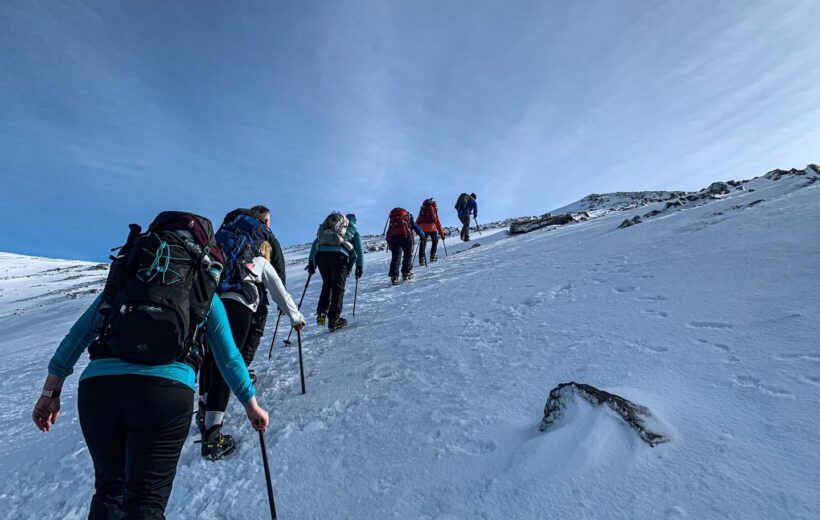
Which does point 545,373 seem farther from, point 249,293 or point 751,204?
point 751,204

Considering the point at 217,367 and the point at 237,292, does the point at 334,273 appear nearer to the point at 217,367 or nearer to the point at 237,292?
the point at 237,292

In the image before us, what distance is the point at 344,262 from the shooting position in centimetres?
725

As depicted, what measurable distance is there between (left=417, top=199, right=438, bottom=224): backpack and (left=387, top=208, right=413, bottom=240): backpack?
131 inches

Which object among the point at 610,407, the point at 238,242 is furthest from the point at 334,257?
the point at 610,407

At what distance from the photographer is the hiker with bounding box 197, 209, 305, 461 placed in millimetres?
3877

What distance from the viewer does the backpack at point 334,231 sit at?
7.11 meters

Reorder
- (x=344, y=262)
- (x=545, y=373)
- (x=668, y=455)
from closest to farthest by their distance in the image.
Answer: (x=668, y=455)
(x=545, y=373)
(x=344, y=262)

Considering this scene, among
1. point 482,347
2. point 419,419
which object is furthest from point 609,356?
point 419,419

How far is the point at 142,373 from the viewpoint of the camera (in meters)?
2.07

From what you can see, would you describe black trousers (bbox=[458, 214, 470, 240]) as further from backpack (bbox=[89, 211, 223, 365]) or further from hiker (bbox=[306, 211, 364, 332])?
backpack (bbox=[89, 211, 223, 365])

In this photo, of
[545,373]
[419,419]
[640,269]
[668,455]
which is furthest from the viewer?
[640,269]

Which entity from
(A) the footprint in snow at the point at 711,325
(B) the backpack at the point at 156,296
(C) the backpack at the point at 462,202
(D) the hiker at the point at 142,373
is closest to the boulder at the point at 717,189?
(C) the backpack at the point at 462,202

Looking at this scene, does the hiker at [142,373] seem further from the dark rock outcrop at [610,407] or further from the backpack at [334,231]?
the backpack at [334,231]

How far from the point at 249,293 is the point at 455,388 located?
257cm
